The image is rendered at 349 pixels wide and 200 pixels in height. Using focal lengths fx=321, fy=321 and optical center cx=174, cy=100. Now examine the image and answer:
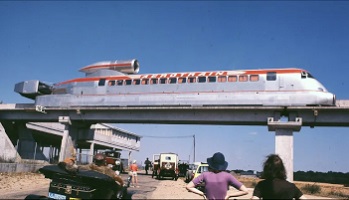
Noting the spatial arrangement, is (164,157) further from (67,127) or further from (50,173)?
(50,173)

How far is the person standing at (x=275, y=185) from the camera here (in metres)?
4.11

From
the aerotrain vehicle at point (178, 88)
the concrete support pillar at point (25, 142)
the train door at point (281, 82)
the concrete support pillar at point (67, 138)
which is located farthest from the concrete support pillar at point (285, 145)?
the concrete support pillar at point (25, 142)

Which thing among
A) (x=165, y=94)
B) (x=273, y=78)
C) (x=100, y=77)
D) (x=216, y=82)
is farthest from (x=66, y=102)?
(x=273, y=78)

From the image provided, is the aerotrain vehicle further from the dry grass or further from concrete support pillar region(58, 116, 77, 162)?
the dry grass

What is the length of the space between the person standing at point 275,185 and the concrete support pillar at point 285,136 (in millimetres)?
24987

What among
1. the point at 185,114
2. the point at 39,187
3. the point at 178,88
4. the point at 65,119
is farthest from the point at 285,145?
the point at 65,119

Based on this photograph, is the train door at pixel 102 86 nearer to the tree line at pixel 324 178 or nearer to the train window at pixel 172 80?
the train window at pixel 172 80

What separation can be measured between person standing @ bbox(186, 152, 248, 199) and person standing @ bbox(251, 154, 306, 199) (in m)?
0.29

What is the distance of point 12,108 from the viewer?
40906 millimetres

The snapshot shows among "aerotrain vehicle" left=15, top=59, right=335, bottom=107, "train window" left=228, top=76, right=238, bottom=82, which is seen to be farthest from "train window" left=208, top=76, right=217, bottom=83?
"train window" left=228, top=76, right=238, bottom=82

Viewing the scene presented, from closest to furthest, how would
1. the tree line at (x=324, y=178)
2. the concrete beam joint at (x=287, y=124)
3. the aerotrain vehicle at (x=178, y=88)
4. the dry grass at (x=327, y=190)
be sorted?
the dry grass at (x=327, y=190) < the aerotrain vehicle at (x=178, y=88) < the concrete beam joint at (x=287, y=124) < the tree line at (x=324, y=178)

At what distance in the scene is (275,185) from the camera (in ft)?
Result: 13.6

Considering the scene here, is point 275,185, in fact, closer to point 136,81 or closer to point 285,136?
point 285,136

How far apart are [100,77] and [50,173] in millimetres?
30816
